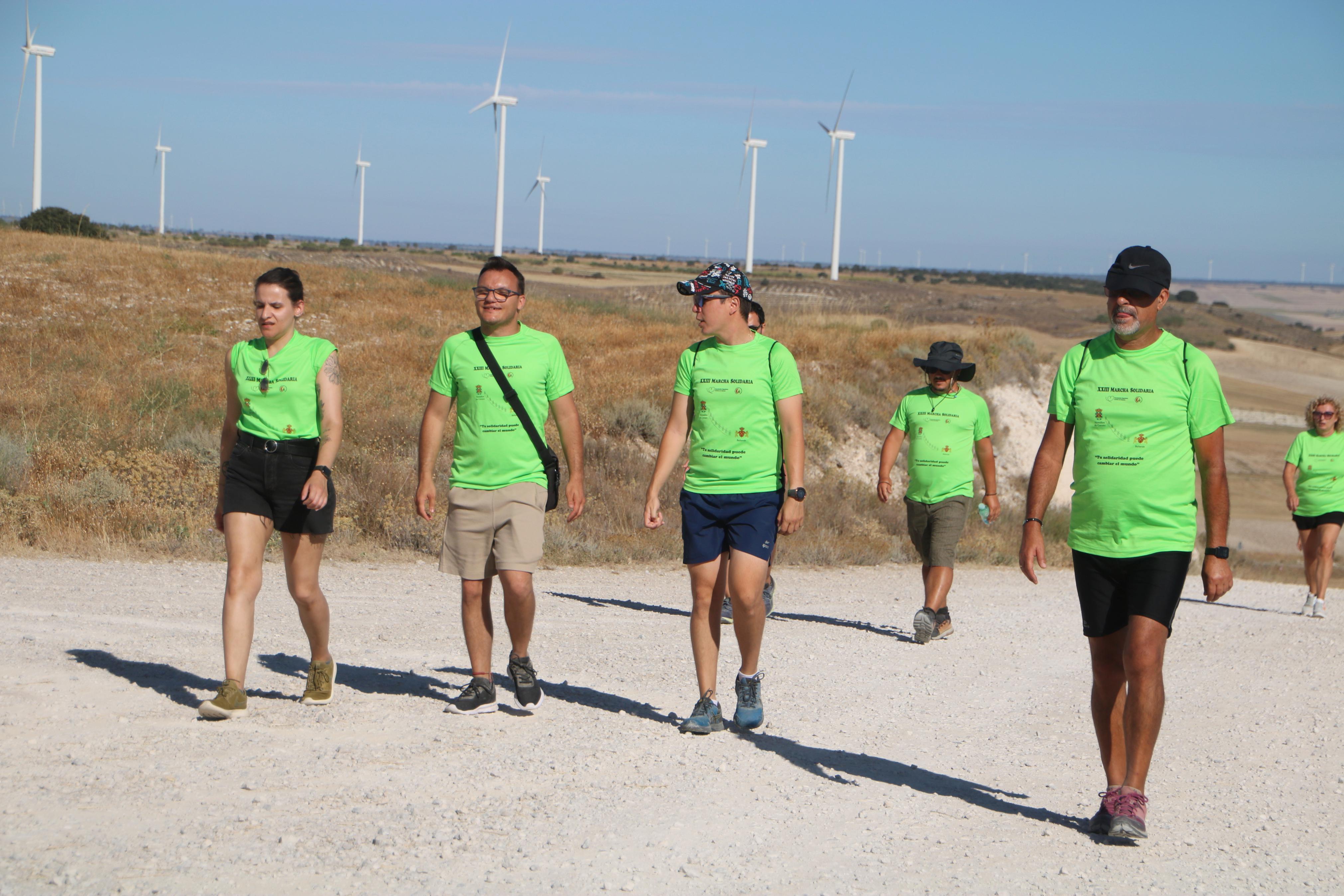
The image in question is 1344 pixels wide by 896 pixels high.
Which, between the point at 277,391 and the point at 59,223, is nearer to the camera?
the point at 277,391

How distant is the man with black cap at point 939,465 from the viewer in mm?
9000

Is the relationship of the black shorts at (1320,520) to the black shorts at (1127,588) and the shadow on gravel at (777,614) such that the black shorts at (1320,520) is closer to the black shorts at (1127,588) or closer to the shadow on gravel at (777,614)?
the shadow on gravel at (777,614)

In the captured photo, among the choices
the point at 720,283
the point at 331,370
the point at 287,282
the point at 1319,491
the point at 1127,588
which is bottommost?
the point at 1319,491

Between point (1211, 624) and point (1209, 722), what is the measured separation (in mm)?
4238

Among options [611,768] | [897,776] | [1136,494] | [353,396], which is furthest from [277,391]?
[353,396]

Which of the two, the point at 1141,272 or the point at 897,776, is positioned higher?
the point at 1141,272

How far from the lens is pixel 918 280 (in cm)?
13775

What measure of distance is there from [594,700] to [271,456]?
2213mm

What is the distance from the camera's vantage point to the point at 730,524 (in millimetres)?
5875

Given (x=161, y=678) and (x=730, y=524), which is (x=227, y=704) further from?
(x=730, y=524)

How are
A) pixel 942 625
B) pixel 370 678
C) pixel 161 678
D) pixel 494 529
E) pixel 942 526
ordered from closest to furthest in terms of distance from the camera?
pixel 494 529, pixel 161 678, pixel 370 678, pixel 942 526, pixel 942 625

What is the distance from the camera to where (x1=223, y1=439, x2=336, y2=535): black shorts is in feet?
18.6

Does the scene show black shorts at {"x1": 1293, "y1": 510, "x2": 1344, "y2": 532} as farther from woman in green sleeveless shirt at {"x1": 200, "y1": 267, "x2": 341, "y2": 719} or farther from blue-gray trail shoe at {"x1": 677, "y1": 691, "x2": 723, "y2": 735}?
woman in green sleeveless shirt at {"x1": 200, "y1": 267, "x2": 341, "y2": 719}

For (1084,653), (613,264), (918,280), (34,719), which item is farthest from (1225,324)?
(34,719)
